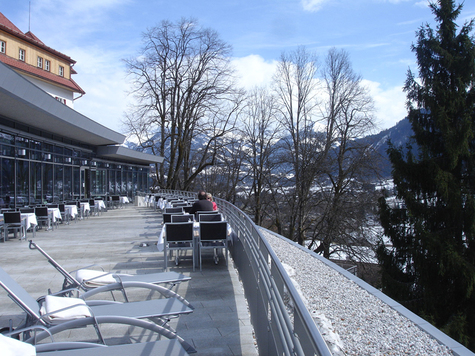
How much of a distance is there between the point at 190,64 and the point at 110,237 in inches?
1072

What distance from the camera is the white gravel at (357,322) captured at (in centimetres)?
516

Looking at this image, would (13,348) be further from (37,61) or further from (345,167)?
(37,61)

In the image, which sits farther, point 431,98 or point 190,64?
point 190,64

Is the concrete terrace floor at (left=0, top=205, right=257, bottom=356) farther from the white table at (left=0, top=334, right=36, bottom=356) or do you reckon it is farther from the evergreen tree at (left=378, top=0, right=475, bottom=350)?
the evergreen tree at (left=378, top=0, right=475, bottom=350)

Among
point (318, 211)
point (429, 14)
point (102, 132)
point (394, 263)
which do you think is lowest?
point (394, 263)

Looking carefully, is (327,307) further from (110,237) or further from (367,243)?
(367,243)

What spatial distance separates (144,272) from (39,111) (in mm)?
9040

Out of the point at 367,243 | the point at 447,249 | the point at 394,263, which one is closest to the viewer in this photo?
the point at 447,249

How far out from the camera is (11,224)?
1117cm

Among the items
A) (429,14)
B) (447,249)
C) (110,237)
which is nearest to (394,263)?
(447,249)

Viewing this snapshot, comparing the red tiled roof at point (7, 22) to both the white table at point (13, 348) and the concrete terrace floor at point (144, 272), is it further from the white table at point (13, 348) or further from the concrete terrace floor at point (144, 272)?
the white table at point (13, 348)

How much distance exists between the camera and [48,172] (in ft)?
61.8

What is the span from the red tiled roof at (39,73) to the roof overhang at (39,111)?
56.2ft

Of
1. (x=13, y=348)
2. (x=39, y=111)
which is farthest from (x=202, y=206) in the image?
(x=13, y=348)
